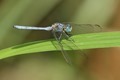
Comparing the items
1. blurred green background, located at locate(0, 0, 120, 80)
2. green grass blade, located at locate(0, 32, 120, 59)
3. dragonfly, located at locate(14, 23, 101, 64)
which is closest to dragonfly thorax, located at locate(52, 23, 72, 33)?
dragonfly, located at locate(14, 23, 101, 64)

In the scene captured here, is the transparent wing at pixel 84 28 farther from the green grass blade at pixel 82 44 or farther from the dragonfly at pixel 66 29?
the green grass blade at pixel 82 44

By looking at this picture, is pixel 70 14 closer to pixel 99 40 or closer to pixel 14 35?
pixel 14 35

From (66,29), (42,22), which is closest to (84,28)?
(66,29)

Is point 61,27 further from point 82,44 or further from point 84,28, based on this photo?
point 82,44

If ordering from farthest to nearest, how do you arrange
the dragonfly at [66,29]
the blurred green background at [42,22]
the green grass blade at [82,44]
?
the blurred green background at [42,22]
the dragonfly at [66,29]
the green grass blade at [82,44]

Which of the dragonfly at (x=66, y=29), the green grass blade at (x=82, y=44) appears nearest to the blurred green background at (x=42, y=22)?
the dragonfly at (x=66, y=29)

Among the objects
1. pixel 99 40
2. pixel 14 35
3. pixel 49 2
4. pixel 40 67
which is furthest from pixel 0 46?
pixel 99 40

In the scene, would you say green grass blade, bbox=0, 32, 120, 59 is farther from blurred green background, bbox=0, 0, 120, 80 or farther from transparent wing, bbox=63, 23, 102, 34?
blurred green background, bbox=0, 0, 120, 80

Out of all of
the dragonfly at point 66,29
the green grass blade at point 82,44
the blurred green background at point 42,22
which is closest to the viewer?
the green grass blade at point 82,44
